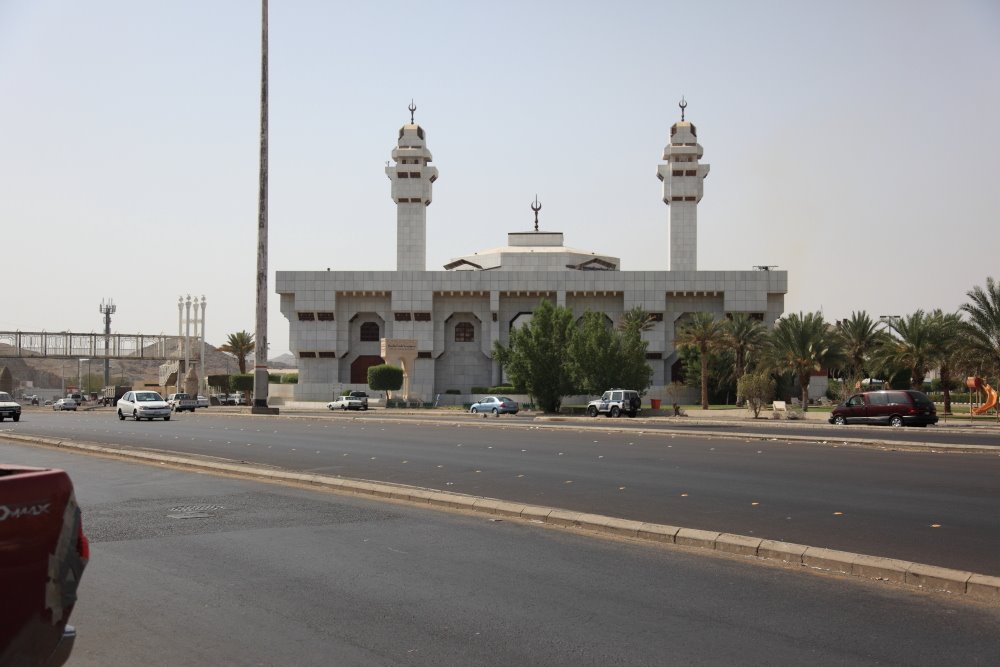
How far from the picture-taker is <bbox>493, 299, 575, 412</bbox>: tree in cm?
6122

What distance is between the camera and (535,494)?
13.8 m

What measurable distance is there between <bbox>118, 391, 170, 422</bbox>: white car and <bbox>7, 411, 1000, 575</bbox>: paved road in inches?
511

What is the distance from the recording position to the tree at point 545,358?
61.2 m

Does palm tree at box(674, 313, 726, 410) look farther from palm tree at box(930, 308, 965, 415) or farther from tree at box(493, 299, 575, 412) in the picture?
palm tree at box(930, 308, 965, 415)

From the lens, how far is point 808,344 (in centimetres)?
5912

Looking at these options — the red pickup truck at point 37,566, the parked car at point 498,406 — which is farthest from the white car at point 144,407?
the red pickup truck at point 37,566

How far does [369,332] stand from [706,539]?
81.1 metres

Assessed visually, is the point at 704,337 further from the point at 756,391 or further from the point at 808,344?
the point at 756,391

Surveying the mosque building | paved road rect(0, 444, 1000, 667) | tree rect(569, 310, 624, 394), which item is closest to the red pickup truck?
paved road rect(0, 444, 1000, 667)

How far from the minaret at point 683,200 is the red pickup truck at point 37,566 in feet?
274

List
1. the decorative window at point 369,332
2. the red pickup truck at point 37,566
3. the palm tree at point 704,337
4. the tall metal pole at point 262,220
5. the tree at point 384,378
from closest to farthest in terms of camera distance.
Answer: the red pickup truck at point 37,566
the tall metal pole at point 262,220
the palm tree at point 704,337
the tree at point 384,378
the decorative window at point 369,332

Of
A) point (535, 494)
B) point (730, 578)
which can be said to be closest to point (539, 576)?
point (730, 578)

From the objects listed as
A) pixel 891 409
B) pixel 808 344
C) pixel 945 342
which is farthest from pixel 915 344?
pixel 891 409

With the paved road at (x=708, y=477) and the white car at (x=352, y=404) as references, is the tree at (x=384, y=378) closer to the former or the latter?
the white car at (x=352, y=404)
